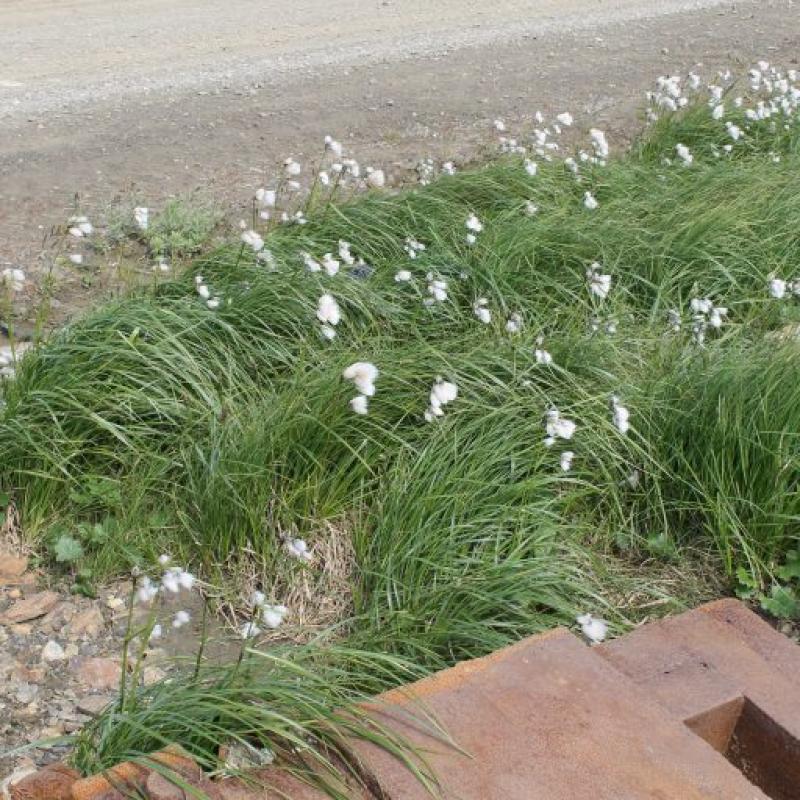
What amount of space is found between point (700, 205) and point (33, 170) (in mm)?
3663

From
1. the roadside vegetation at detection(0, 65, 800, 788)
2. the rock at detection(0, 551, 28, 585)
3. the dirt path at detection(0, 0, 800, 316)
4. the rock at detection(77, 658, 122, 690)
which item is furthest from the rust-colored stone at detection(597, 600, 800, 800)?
the dirt path at detection(0, 0, 800, 316)

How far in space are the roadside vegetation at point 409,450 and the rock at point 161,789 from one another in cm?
47

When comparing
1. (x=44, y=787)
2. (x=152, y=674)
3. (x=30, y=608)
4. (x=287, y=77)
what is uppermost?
(x=287, y=77)

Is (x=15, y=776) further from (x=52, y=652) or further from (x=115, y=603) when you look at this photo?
(x=115, y=603)

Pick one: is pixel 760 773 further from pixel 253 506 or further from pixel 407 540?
pixel 253 506

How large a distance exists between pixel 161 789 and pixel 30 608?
4.75 ft

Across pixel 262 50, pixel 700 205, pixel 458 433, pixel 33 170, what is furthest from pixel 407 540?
pixel 262 50

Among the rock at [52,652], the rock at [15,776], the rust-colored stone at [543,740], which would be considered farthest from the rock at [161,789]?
the rock at [52,652]

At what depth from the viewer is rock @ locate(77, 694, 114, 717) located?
123 inches

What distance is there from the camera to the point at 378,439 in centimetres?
384

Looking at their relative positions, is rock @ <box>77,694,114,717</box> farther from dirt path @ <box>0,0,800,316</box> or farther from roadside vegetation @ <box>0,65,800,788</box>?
dirt path @ <box>0,0,800,316</box>

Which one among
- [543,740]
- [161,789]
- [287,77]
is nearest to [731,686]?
[543,740]

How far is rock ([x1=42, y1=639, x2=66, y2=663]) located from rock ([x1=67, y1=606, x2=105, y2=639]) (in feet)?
0.20

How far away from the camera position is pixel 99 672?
328 cm
